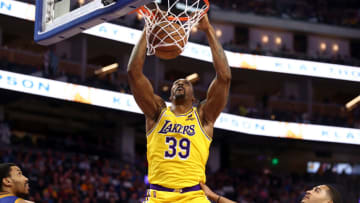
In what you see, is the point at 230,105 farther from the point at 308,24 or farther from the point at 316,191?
the point at 316,191

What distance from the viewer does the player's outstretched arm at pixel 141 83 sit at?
452 cm

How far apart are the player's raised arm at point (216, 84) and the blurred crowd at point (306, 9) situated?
940 inches

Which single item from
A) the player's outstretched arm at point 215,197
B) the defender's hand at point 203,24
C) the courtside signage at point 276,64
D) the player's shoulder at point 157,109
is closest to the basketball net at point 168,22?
the defender's hand at point 203,24

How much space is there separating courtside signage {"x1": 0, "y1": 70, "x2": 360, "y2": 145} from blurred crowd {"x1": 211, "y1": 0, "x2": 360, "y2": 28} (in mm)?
7606

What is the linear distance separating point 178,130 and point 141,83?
52cm

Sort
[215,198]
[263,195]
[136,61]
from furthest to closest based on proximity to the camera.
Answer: [263,195] → [136,61] → [215,198]

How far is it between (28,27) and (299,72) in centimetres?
1269

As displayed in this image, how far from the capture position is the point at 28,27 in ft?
70.6

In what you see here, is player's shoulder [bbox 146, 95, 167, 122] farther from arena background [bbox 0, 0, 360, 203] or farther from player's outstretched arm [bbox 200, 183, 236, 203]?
arena background [bbox 0, 0, 360, 203]

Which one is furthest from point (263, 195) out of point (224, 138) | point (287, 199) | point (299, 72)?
point (299, 72)

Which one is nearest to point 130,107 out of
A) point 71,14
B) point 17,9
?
point 17,9

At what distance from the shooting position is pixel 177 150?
446 centimetres

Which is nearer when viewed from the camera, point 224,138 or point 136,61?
point 136,61

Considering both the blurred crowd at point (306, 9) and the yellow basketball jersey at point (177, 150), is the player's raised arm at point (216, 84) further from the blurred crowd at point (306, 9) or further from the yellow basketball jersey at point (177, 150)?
the blurred crowd at point (306, 9)
